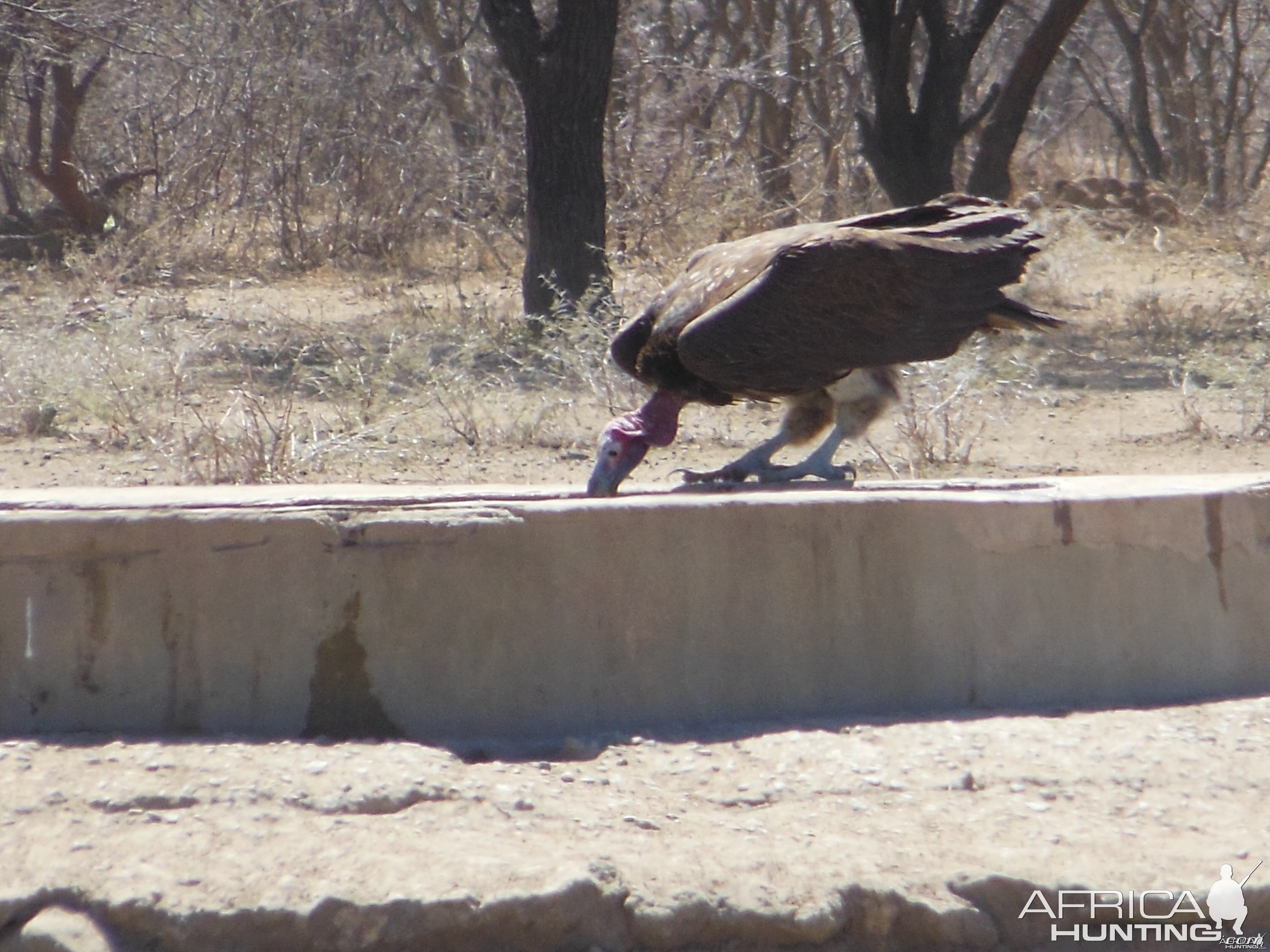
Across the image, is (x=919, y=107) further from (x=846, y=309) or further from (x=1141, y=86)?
(x=1141, y=86)

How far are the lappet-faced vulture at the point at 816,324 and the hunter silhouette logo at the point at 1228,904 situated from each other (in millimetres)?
1902

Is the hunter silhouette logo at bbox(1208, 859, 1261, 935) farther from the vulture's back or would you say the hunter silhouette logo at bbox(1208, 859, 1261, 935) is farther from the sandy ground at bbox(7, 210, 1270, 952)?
the vulture's back

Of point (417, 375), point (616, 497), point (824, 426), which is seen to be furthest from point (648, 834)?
point (417, 375)

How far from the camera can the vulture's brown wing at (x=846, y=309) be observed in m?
4.26

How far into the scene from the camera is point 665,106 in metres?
12.8

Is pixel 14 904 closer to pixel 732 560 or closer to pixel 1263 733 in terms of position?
pixel 732 560

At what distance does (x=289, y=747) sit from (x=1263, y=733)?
96.3 inches

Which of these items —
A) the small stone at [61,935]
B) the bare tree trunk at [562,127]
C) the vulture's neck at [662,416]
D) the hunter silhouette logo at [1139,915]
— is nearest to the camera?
the small stone at [61,935]

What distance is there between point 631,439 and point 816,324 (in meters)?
0.65

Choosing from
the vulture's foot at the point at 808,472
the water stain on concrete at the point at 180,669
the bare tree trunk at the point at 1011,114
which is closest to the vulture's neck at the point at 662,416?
the vulture's foot at the point at 808,472

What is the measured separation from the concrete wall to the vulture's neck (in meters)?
0.60

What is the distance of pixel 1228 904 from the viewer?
112 inches

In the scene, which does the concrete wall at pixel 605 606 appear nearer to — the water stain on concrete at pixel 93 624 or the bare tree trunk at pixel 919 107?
the water stain on concrete at pixel 93 624

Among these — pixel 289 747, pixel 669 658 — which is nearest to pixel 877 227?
pixel 669 658
